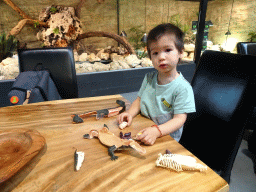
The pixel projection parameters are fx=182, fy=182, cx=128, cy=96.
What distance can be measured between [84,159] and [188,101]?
1.76ft

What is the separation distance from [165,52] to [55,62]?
3.46ft

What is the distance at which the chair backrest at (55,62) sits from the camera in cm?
151

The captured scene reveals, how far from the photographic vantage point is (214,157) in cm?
89

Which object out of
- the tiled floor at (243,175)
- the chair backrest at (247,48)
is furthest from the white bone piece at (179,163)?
the chair backrest at (247,48)

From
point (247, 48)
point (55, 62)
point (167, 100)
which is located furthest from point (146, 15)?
point (167, 100)

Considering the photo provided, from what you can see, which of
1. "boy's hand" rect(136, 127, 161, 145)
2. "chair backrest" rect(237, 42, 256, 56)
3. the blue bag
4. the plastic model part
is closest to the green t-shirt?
"boy's hand" rect(136, 127, 161, 145)

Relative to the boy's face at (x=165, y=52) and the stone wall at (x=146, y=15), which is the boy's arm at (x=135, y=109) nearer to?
the boy's face at (x=165, y=52)

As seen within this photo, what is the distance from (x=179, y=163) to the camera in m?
0.52

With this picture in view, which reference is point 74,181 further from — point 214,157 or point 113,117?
point 214,157

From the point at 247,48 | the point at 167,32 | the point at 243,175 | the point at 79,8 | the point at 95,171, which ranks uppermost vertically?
the point at 79,8

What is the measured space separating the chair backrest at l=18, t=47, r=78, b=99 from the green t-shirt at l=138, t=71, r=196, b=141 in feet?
2.63

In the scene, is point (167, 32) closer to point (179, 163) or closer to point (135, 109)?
point (135, 109)

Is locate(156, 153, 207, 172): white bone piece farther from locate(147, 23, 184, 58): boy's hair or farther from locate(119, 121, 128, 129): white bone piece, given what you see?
locate(147, 23, 184, 58): boy's hair

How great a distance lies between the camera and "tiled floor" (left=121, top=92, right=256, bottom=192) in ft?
4.46
